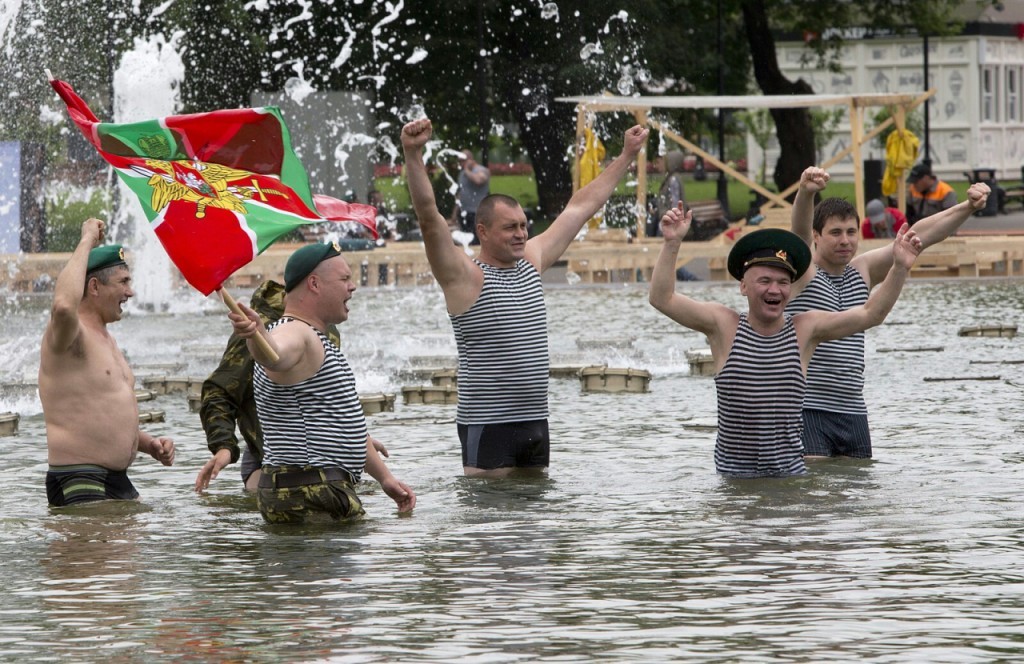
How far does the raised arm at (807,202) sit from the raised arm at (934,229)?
0.33m

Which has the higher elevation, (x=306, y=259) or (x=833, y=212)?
(x=833, y=212)

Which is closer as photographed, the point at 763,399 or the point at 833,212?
the point at 763,399

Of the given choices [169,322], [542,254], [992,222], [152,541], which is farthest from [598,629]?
[992,222]

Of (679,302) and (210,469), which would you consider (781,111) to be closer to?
(679,302)

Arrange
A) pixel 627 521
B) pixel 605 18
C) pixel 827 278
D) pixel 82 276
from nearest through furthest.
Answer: pixel 82 276 < pixel 627 521 < pixel 827 278 < pixel 605 18

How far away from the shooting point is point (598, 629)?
586 centimetres

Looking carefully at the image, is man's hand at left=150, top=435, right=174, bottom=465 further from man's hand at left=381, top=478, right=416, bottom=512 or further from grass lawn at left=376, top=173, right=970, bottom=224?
grass lawn at left=376, top=173, right=970, bottom=224

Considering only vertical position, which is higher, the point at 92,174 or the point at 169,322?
the point at 92,174

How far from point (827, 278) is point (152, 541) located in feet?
11.6

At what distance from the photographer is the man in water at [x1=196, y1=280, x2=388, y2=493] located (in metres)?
8.11

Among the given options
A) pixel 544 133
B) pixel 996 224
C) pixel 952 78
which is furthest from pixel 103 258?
pixel 952 78

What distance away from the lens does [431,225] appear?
855 centimetres

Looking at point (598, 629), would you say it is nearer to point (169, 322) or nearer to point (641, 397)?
point (641, 397)

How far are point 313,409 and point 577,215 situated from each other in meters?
2.33
